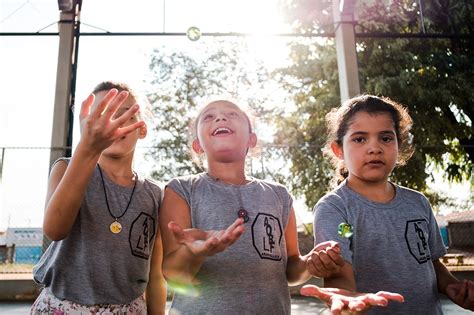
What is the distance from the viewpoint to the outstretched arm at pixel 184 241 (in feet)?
3.39

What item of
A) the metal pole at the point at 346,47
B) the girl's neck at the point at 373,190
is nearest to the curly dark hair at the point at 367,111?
the girl's neck at the point at 373,190

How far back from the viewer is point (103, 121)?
3.83 ft

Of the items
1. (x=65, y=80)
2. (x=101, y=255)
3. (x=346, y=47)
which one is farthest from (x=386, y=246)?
(x=65, y=80)

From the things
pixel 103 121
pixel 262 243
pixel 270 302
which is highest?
pixel 103 121

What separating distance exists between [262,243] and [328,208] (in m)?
0.25

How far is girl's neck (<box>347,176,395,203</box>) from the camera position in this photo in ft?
4.81

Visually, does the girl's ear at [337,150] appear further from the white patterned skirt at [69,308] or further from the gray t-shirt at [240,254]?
the white patterned skirt at [69,308]

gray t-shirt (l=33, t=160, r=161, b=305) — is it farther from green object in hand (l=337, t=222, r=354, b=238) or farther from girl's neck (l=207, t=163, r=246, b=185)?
green object in hand (l=337, t=222, r=354, b=238)

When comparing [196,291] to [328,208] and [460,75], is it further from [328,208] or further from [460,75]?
[460,75]

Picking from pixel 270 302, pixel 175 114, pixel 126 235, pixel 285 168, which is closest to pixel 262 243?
pixel 270 302

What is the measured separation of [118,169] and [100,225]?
0.24 meters

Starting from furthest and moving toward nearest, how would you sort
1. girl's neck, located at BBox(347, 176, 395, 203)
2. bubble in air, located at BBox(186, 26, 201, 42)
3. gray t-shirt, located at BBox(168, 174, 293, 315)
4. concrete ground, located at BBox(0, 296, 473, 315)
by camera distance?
bubble in air, located at BBox(186, 26, 201, 42) < concrete ground, located at BBox(0, 296, 473, 315) < girl's neck, located at BBox(347, 176, 395, 203) < gray t-shirt, located at BBox(168, 174, 293, 315)

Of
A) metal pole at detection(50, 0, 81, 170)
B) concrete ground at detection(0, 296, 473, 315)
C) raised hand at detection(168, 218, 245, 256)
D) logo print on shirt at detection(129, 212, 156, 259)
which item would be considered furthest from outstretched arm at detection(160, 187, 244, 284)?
metal pole at detection(50, 0, 81, 170)

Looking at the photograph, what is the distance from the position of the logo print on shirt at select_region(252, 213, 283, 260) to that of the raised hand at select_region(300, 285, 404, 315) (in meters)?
0.33
